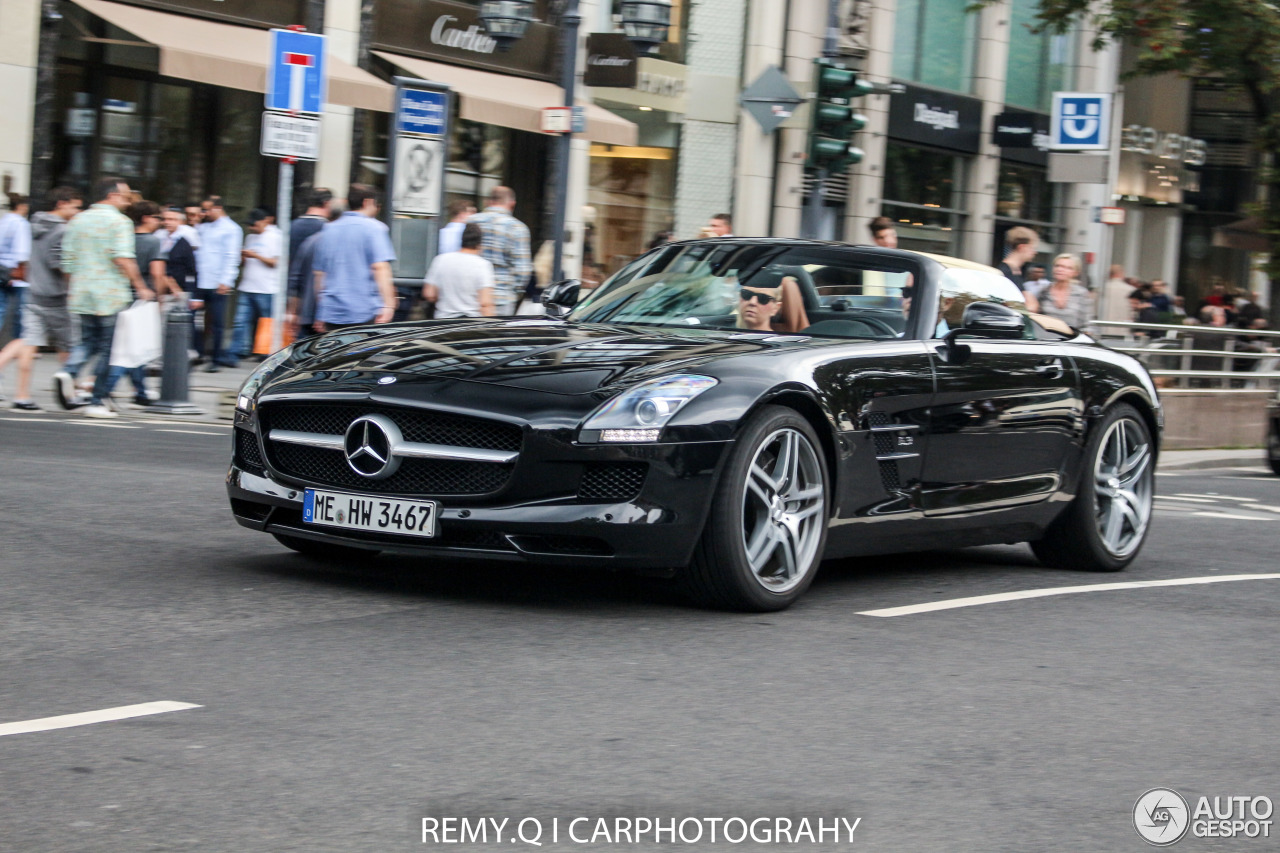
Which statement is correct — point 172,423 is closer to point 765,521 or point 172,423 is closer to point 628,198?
point 765,521

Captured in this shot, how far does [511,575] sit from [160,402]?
27.7 feet

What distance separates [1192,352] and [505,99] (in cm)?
999

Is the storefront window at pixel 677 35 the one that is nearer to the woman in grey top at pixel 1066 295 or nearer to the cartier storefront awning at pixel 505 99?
the cartier storefront awning at pixel 505 99

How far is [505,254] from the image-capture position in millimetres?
14492

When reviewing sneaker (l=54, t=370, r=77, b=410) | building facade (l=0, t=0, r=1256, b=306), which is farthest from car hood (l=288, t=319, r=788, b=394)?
sneaker (l=54, t=370, r=77, b=410)

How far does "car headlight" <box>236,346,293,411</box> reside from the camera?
6.72m

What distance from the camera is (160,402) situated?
14.9 meters

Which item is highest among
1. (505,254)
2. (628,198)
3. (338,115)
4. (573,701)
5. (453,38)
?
(453,38)

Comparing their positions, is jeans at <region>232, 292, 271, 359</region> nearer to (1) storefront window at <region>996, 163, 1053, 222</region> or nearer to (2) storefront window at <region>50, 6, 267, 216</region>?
(2) storefront window at <region>50, 6, 267, 216</region>

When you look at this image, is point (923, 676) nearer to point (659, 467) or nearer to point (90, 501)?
point (659, 467)

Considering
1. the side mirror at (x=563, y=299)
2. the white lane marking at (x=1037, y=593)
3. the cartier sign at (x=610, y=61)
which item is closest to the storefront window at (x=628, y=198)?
the cartier sign at (x=610, y=61)

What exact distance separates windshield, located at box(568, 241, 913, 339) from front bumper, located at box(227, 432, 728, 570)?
1.36 metres

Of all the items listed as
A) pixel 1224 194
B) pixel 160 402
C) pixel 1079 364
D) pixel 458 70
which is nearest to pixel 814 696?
pixel 1079 364

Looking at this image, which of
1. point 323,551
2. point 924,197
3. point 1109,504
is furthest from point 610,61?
point 323,551
